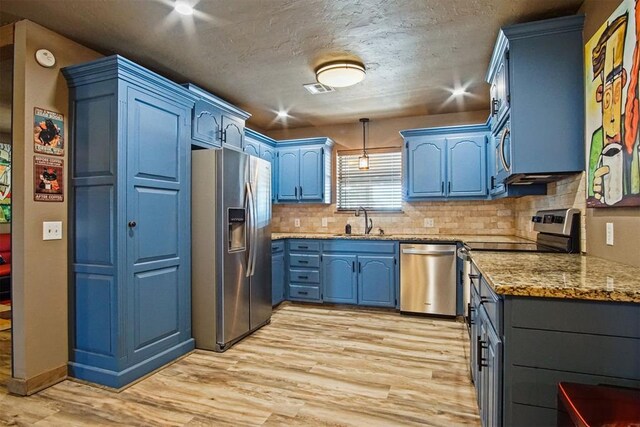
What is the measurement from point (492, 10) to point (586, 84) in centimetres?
72

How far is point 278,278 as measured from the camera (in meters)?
4.27

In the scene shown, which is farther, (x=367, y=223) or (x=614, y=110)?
(x=367, y=223)

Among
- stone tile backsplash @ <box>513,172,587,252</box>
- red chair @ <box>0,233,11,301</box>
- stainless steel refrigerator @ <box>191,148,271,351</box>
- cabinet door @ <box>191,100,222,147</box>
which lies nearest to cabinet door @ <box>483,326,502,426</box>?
stone tile backsplash @ <box>513,172,587,252</box>

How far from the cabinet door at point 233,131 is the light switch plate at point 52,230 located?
1581 mm

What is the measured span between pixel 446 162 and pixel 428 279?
1420 mm

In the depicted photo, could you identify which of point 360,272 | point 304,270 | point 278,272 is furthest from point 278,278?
point 360,272

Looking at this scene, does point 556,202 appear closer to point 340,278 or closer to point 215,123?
point 340,278

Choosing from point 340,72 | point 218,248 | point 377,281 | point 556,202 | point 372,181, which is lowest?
point 377,281

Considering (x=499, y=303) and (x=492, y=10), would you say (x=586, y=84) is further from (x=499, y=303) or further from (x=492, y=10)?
(x=499, y=303)

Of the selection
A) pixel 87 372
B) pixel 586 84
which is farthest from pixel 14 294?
pixel 586 84

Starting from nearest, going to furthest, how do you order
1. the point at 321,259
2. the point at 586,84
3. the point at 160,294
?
the point at 586,84, the point at 160,294, the point at 321,259

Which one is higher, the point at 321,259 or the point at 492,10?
the point at 492,10

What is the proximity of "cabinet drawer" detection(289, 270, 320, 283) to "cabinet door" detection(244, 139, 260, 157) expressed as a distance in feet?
5.14

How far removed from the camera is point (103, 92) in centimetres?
238
